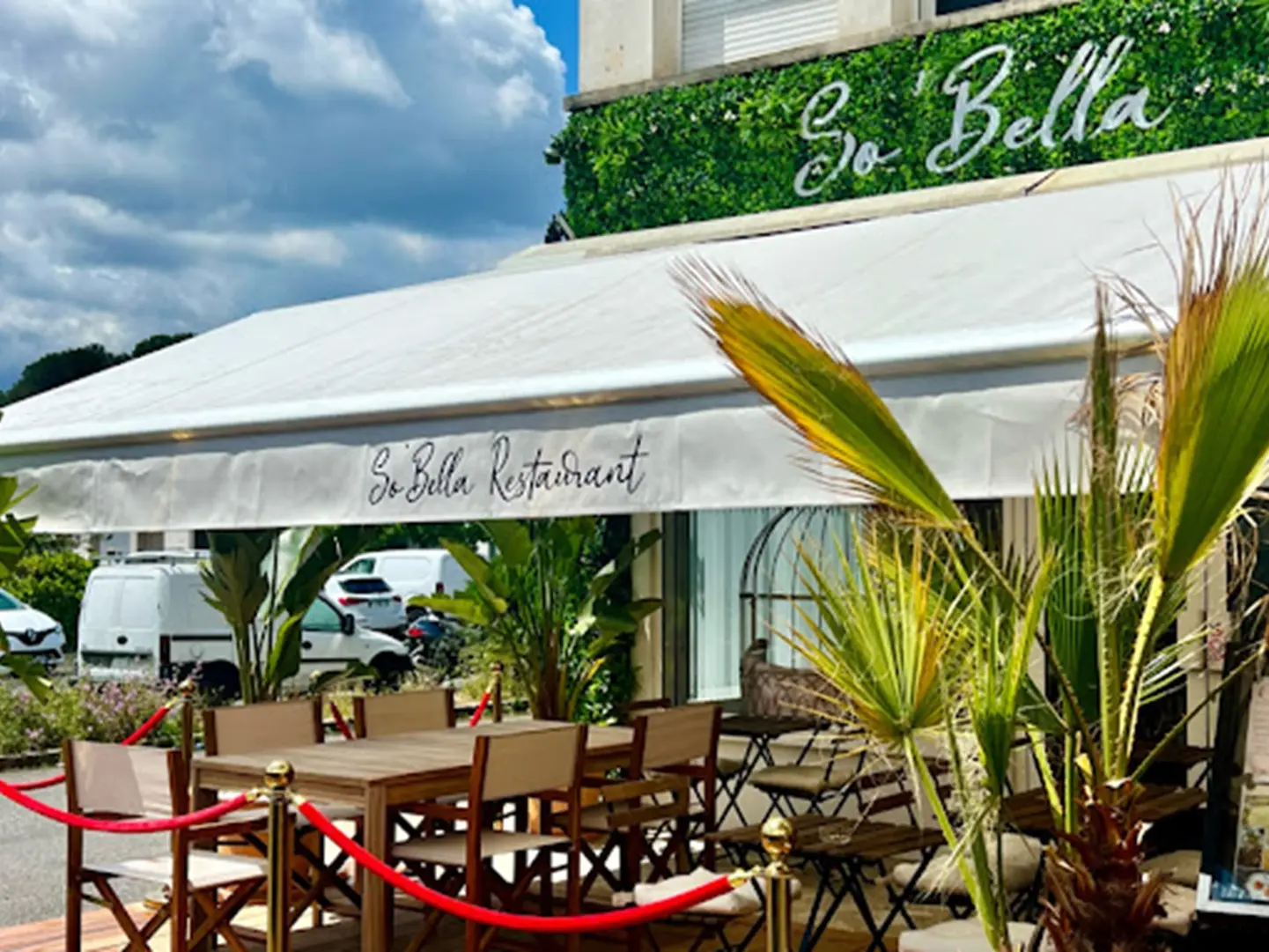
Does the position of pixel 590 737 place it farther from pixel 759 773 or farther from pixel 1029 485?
pixel 1029 485

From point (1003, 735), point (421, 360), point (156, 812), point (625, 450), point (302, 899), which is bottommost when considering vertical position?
point (302, 899)

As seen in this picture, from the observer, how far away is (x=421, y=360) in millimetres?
7383

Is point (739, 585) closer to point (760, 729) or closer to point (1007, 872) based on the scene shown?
point (760, 729)

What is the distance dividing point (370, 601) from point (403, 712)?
19066 millimetres

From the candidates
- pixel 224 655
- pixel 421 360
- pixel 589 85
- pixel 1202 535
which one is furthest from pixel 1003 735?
pixel 224 655

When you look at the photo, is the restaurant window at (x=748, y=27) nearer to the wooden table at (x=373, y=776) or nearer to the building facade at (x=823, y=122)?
the building facade at (x=823, y=122)

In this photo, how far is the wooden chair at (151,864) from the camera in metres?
6.65

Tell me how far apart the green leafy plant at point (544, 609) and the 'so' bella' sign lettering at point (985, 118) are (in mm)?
3695

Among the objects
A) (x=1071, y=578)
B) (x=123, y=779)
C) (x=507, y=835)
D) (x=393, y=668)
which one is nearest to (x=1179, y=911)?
(x=1071, y=578)

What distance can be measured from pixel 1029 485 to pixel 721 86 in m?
10.0

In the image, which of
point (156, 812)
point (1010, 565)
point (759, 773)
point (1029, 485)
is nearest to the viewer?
point (1029, 485)

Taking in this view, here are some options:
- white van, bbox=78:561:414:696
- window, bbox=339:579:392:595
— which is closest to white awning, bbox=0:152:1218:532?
white van, bbox=78:561:414:696

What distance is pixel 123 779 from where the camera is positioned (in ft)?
22.3

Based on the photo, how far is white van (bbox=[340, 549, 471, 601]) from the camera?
30.7 m
